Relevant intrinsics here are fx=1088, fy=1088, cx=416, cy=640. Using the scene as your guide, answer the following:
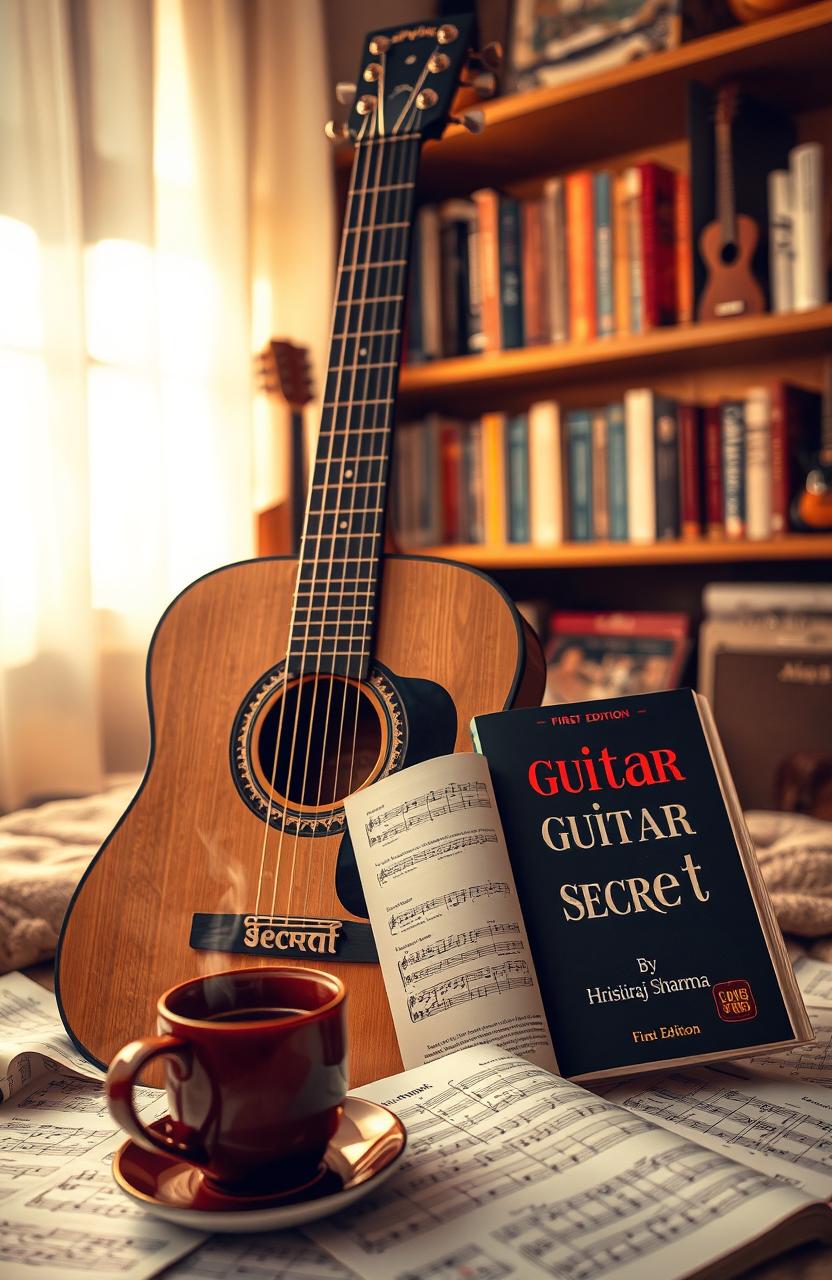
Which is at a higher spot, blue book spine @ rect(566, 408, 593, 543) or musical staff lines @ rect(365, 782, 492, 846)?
blue book spine @ rect(566, 408, 593, 543)

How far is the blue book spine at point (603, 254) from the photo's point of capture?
181cm

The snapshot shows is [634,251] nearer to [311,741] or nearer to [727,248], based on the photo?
[727,248]

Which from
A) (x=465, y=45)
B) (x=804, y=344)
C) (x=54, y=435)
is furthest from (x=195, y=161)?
(x=804, y=344)

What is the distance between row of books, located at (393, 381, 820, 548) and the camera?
1741 millimetres

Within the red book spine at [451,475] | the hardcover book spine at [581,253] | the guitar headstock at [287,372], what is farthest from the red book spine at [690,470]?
the guitar headstock at [287,372]

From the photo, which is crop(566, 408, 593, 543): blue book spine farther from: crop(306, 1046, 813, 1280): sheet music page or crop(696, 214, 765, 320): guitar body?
crop(306, 1046, 813, 1280): sheet music page

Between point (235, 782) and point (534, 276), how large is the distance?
1.34m

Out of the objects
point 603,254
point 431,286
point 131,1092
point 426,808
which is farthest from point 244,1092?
point 431,286

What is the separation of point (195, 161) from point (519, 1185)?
5.84 ft

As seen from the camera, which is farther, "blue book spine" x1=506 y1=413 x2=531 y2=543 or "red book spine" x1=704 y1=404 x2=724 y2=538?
"blue book spine" x1=506 y1=413 x2=531 y2=543

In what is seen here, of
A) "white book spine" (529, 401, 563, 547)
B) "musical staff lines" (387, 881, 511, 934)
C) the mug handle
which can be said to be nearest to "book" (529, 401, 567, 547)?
"white book spine" (529, 401, 563, 547)

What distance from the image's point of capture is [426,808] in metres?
0.71

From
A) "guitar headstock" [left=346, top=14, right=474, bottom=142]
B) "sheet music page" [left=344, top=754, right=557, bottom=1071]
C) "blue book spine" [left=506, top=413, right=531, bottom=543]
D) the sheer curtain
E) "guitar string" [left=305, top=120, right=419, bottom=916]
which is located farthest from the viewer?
"blue book spine" [left=506, top=413, right=531, bottom=543]

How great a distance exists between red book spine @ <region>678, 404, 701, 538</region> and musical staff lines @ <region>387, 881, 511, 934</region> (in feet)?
4.01
